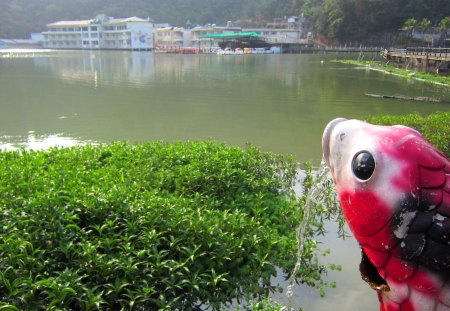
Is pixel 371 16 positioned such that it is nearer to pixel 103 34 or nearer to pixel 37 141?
pixel 103 34

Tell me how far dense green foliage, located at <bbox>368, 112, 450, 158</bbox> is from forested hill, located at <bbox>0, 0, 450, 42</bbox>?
235 feet

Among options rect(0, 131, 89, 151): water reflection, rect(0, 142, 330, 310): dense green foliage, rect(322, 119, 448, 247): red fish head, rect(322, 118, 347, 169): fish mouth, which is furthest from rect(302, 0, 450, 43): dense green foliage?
rect(322, 119, 448, 247): red fish head

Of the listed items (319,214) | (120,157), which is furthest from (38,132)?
(319,214)

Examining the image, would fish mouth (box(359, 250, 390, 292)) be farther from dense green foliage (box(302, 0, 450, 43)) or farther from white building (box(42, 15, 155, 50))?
white building (box(42, 15, 155, 50))

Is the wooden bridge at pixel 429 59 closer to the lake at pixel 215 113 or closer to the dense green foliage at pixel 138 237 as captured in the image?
the lake at pixel 215 113

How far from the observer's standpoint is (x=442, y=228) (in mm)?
1870

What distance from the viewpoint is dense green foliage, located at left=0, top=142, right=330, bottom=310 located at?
3344 mm

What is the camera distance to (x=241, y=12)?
110 m

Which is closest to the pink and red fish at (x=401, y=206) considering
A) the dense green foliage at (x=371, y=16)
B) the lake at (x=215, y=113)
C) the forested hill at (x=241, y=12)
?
the lake at (x=215, y=113)

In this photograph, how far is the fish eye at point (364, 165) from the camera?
1956 millimetres

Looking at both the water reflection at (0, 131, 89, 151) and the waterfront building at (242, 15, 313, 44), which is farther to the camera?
the waterfront building at (242, 15, 313, 44)

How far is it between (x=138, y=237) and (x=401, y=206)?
2681 mm

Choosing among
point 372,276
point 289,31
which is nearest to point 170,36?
point 289,31

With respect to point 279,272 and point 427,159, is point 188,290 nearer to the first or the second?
point 279,272
